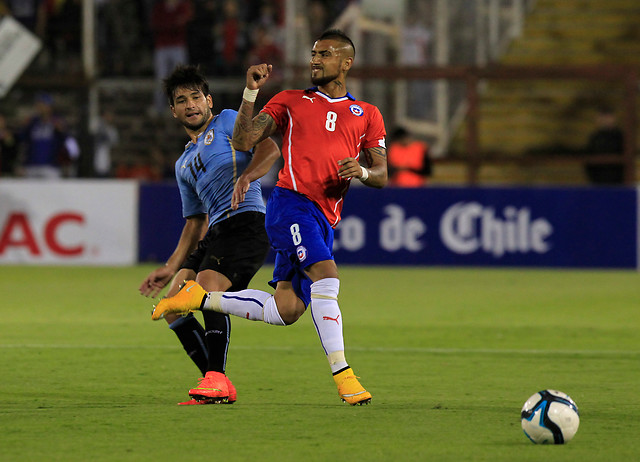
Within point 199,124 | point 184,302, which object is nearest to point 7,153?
point 199,124

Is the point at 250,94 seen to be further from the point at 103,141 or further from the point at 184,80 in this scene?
the point at 103,141

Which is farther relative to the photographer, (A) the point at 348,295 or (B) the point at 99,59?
(B) the point at 99,59

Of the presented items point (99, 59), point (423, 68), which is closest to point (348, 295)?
point (423, 68)

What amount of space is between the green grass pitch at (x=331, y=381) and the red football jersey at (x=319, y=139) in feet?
3.80

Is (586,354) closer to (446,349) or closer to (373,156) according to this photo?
(446,349)

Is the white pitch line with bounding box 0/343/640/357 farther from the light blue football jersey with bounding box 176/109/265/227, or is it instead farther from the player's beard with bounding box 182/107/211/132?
the player's beard with bounding box 182/107/211/132

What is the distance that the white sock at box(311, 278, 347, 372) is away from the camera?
6.34m

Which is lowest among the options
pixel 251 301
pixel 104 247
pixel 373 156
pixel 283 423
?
pixel 104 247

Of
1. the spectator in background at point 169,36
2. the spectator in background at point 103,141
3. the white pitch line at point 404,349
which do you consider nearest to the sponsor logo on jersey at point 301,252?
the white pitch line at point 404,349

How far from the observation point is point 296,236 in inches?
252

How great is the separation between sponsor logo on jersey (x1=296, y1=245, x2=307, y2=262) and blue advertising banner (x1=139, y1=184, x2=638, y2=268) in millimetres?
10404

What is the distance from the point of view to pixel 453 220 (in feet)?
55.3

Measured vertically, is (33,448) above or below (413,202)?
above

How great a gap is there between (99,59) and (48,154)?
8.82 feet
